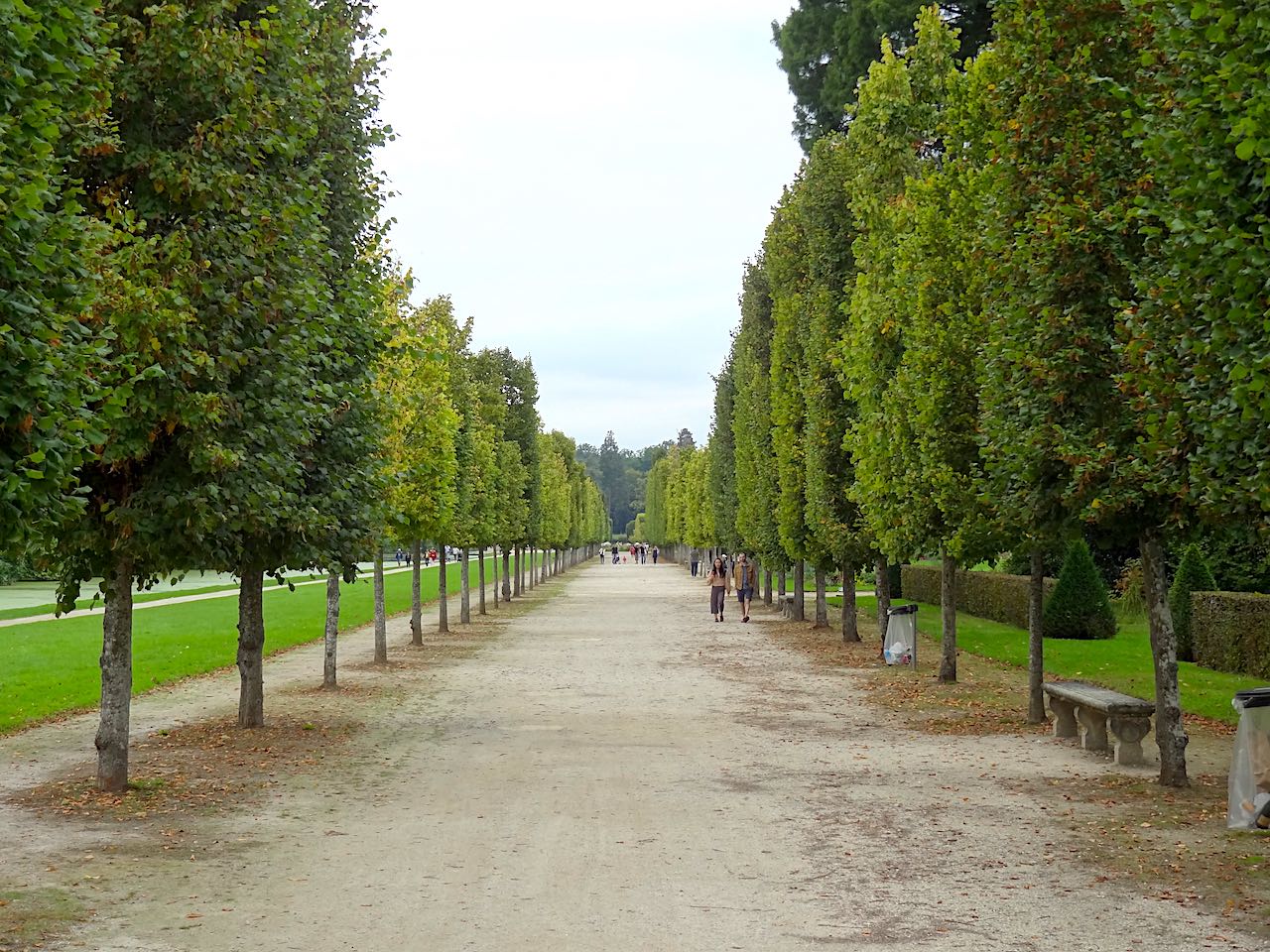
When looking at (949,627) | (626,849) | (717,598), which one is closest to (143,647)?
(717,598)

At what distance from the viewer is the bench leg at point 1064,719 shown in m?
15.7

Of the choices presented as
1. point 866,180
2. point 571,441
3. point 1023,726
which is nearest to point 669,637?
point 866,180

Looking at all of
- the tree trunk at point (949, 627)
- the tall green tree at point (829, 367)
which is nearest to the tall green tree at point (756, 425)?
the tall green tree at point (829, 367)

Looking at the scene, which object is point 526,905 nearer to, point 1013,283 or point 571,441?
point 1013,283

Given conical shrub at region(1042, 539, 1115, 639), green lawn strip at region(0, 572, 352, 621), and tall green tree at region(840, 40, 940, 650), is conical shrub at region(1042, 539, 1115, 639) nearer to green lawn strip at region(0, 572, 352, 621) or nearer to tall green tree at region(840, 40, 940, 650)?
tall green tree at region(840, 40, 940, 650)

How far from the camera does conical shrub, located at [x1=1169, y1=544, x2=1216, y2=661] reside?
26125 mm

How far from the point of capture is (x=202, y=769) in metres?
13.8

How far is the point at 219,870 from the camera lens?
945 centimetres

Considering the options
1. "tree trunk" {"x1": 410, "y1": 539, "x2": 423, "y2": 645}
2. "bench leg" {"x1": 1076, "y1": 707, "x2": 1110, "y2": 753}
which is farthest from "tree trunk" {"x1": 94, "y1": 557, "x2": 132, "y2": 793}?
"tree trunk" {"x1": 410, "y1": 539, "x2": 423, "y2": 645}

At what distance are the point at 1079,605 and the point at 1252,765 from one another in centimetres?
2005

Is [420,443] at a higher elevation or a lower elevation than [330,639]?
higher

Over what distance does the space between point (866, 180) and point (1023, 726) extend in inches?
434

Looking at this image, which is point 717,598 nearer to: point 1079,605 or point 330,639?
point 1079,605

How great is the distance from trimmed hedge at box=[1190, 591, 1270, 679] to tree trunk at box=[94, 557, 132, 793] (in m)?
17.1
